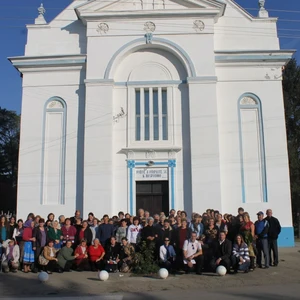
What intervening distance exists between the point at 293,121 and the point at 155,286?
25.7 metres

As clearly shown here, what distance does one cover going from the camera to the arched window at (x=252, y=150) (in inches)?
730

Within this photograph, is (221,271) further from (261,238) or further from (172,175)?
(172,175)

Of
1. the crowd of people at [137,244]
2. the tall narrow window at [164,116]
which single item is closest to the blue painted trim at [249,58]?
the tall narrow window at [164,116]

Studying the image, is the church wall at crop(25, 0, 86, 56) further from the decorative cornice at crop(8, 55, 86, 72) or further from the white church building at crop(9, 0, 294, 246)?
the decorative cornice at crop(8, 55, 86, 72)

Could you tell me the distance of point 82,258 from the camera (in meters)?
12.5

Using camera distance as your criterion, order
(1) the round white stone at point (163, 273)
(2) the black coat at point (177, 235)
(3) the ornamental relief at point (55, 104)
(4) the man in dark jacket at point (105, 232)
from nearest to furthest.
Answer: (1) the round white stone at point (163, 273), (2) the black coat at point (177, 235), (4) the man in dark jacket at point (105, 232), (3) the ornamental relief at point (55, 104)

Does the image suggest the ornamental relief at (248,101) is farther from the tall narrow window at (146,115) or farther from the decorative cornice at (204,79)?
the tall narrow window at (146,115)

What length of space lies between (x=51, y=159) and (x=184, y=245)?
984 cm

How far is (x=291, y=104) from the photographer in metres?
33.1

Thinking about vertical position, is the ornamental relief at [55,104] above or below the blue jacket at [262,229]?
above

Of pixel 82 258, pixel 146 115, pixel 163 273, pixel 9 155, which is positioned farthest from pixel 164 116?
pixel 9 155

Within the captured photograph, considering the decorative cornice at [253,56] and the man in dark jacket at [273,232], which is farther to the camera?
the decorative cornice at [253,56]

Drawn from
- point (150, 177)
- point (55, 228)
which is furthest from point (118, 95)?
point (55, 228)

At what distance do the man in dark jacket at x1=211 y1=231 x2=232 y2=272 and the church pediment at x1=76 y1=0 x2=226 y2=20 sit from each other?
1197 centimetres
